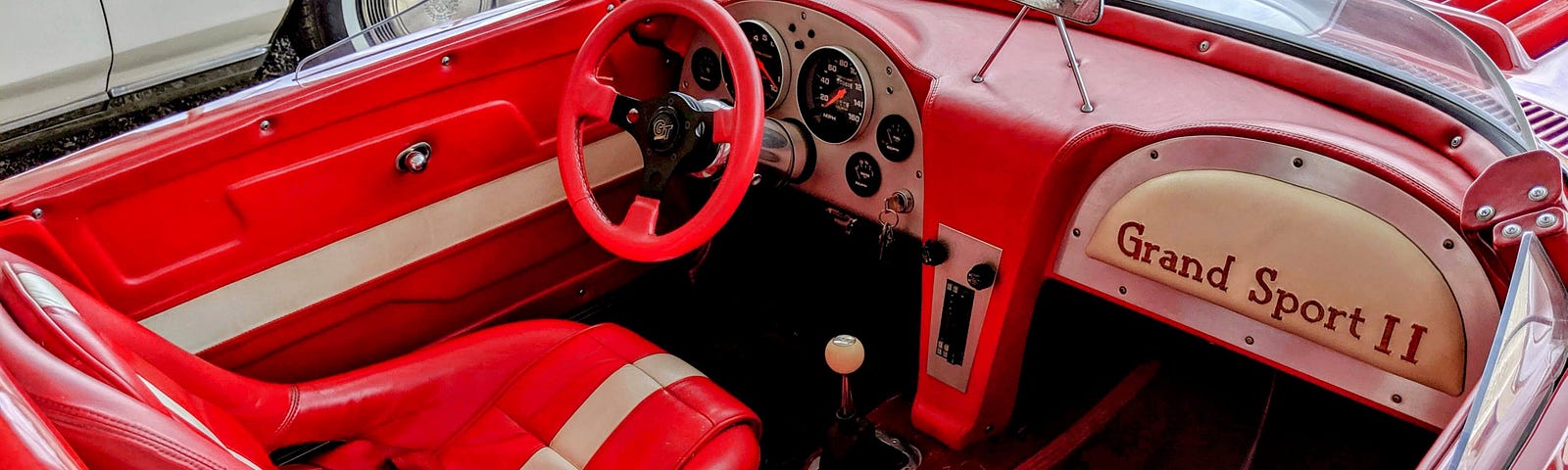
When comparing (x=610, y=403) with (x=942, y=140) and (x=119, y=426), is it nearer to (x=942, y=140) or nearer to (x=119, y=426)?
(x=942, y=140)

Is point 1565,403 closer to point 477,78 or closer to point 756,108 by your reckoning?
point 756,108

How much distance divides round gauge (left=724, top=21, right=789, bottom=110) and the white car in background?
0.97m

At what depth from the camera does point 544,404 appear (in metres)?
1.76

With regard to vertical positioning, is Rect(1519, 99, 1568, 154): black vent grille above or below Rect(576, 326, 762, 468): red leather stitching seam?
above

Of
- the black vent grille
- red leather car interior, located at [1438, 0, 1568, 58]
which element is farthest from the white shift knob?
red leather car interior, located at [1438, 0, 1568, 58]

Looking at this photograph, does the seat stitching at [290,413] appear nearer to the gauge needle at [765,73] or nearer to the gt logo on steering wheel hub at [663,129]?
the gt logo on steering wheel hub at [663,129]

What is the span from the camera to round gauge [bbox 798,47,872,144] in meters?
1.94

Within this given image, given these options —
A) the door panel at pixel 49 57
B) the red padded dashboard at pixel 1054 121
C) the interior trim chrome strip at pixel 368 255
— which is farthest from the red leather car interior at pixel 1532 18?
the door panel at pixel 49 57

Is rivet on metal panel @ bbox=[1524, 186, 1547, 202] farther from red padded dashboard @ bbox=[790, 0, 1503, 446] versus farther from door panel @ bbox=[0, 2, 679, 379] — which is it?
door panel @ bbox=[0, 2, 679, 379]

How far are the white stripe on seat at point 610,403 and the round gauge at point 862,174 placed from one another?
0.47 meters

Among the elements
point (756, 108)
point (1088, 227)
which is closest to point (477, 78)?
point (756, 108)

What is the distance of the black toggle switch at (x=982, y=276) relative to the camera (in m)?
1.79

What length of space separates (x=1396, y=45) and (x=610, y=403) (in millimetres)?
1286

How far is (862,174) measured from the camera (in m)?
2.02
